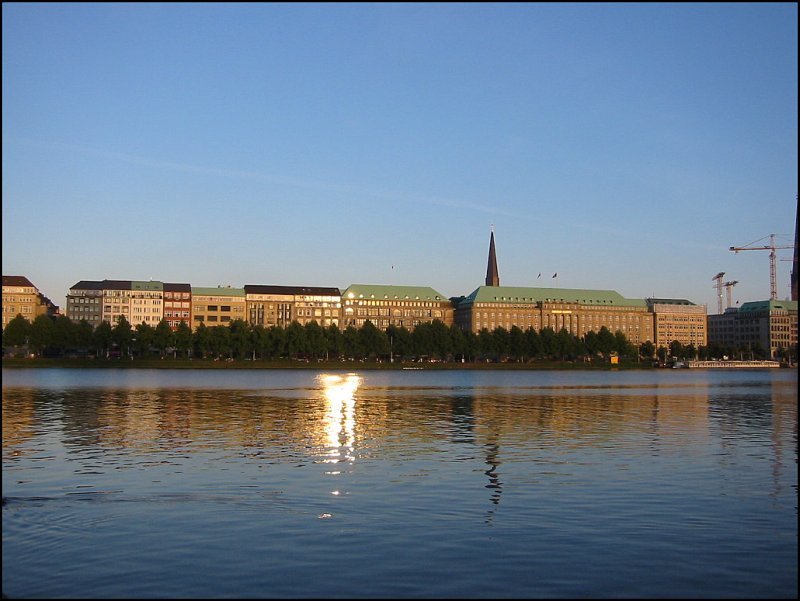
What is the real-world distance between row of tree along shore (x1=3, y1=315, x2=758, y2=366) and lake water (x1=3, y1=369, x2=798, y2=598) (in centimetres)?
11929

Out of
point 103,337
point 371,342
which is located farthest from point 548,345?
point 103,337

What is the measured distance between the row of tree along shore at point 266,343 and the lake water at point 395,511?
119291mm

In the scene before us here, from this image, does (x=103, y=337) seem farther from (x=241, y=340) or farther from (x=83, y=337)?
(x=241, y=340)

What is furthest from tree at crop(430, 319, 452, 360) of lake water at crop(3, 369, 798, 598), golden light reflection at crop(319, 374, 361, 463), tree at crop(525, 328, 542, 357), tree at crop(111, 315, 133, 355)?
lake water at crop(3, 369, 798, 598)

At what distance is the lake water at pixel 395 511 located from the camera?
14.2 m

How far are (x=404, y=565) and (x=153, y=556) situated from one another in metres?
4.48

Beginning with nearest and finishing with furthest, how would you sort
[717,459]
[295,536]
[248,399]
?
1. [295,536]
2. [717,459]
3. [248,399]

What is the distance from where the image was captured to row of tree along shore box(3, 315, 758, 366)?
154625 mm

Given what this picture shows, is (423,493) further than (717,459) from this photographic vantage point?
No

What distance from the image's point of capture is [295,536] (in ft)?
56.1

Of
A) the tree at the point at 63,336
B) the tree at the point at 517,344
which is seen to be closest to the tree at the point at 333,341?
the tree at the point at 517,344

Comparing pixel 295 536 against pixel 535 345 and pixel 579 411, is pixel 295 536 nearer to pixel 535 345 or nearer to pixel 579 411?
pixel 579 411

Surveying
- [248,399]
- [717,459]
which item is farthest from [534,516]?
[248,399]

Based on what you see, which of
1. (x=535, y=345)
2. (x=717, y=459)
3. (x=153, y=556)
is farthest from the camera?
(x=535, y=345)
